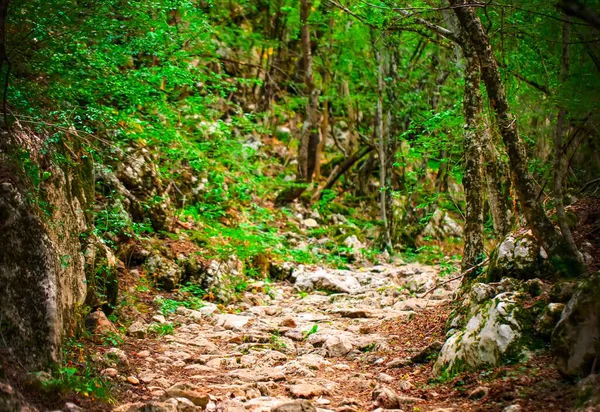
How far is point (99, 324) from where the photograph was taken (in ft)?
16.8

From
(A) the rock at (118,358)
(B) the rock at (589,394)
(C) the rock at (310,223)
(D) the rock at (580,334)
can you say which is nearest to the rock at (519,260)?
(D) the rock at (580,334)

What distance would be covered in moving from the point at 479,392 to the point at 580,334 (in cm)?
89

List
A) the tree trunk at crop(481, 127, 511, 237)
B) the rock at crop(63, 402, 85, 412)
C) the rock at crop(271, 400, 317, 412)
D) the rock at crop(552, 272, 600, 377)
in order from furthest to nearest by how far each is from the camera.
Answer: the tree trunk at crop(481, 127, 511, 237) → the rock at crop(271, 400, 317, 412) → the rock at crop(552, 272, 600, 377) → the rock at crop(63, 402, 85, 412)

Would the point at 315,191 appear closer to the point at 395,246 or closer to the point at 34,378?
the point at 395,246

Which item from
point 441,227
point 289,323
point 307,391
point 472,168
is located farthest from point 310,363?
point 441,227

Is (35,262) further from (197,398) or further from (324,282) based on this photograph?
(324,282)

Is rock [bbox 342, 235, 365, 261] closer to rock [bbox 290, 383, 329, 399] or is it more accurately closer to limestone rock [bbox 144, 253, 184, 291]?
limestone rock [bbox 144, 253, 184, 291]

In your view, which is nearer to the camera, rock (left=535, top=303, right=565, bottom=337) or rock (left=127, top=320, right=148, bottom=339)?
rock (left=535, top=303, right=565, bottom=337)

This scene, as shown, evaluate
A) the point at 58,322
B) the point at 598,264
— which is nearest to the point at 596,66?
the point at 598,264

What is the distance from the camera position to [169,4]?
19.0 feet

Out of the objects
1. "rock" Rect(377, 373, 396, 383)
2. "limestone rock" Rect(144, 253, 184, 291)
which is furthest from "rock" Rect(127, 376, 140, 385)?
"limestone rock" Rect(144, 253, 184, 291)

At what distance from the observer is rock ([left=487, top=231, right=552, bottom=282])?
188 inches

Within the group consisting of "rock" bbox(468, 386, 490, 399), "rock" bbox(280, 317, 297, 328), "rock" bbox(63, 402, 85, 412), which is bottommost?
"rock" bbox(280, 317, 297, 328)

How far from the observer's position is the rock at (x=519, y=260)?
479 centimetres
